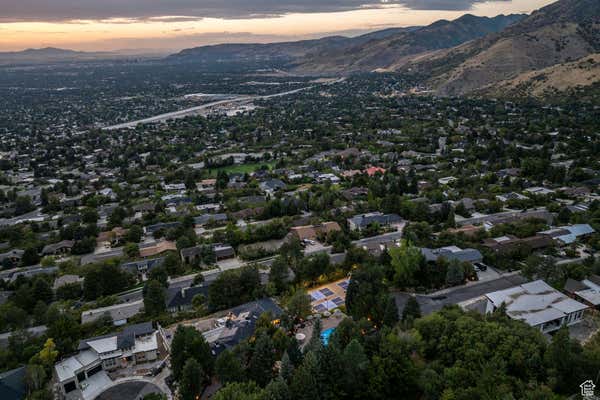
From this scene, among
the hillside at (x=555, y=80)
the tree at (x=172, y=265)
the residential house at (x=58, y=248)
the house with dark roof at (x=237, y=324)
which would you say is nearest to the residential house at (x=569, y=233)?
the house with dark roof at (x=237, y=324)

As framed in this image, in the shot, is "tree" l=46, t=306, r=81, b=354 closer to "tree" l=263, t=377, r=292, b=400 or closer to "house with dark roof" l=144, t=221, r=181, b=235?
"tree" l=263, t=377, r=292, b=400

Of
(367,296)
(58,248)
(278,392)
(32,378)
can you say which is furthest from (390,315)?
(58,248)

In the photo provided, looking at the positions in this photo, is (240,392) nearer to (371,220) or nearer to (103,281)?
(103,281)

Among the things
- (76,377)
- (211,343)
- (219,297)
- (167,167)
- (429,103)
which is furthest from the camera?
(429,103)

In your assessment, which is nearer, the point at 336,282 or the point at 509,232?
the point at 336,282

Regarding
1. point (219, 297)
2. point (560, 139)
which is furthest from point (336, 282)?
point (560, 139)

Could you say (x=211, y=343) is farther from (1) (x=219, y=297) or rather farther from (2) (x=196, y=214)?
(2) (x=196, y=214)

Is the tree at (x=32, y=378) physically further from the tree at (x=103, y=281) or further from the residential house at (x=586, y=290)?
the residential house at (x=586, y=290)
